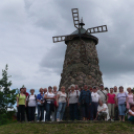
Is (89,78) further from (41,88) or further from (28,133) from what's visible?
(28,133)

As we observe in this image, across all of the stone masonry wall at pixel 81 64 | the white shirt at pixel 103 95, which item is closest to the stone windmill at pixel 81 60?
the stone masonry wall at pixel 81 64

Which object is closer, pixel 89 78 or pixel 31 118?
pixel 31 118

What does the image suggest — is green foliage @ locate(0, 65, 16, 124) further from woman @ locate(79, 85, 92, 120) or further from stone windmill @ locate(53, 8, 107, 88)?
woman @ locate(79, 85, 92, 120)

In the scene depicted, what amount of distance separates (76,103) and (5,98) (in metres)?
15.1

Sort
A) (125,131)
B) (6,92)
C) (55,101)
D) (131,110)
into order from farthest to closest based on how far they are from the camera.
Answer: (6,92)
(55,101)
(131,110)
(125,131)

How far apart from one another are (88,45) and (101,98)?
729 cm

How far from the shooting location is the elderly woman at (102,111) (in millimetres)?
10289

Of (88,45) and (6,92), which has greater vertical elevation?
(88,45)

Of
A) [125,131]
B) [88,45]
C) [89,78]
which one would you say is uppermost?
[88,45]

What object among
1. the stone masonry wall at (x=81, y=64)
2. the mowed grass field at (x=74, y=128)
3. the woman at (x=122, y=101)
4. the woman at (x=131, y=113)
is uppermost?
the stone masonry wall at (x=81, y=64)

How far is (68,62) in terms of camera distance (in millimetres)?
17500

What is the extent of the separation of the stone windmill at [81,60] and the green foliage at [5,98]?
7812mm

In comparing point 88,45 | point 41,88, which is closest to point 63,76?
point 88,45

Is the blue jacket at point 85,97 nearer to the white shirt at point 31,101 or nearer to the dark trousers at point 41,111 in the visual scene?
the dark trousers at point 41,111
